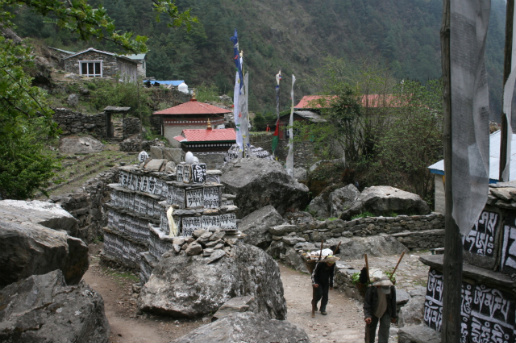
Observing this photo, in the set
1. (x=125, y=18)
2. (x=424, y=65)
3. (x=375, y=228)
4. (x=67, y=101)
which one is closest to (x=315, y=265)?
(x=375, y=228)

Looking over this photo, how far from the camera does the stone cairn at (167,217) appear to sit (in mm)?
7562

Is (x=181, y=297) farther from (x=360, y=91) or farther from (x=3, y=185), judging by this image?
(x=360, y=91)

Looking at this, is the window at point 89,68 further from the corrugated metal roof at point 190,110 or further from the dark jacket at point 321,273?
the dark jacket at point 321,273

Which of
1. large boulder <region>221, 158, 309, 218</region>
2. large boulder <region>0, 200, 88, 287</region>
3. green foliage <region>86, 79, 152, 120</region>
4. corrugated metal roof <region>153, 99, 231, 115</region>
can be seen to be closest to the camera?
large boulder <region>0, 200, 88, 287</region>

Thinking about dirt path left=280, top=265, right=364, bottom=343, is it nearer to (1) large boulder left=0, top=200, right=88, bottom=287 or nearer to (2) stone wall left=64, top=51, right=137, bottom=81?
(1) large boulder left=0, top=200, right=88, bottom=287

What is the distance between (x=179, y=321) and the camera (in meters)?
6.41

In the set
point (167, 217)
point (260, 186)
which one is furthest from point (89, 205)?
point (167, 217)

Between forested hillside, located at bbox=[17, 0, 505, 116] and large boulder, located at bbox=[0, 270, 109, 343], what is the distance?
Result: 4698 centimetres

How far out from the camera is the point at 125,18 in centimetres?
6288

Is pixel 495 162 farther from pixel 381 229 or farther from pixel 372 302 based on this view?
pixel 372 302

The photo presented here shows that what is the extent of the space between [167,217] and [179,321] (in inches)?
104

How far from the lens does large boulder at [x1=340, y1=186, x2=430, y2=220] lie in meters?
15.3

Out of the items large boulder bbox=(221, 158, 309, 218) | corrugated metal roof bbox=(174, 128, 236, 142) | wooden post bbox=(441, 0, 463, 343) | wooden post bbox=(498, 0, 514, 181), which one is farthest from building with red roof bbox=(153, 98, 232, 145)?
wooden post bbox=(441, 0, 463, 343)

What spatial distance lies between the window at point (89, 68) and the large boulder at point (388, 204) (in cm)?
2672
